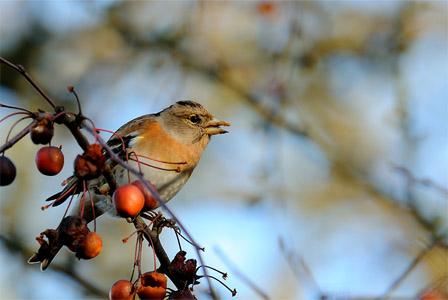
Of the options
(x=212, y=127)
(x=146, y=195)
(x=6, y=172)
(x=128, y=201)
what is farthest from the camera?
(x=212, y=127)

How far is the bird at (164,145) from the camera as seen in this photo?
4352 mm

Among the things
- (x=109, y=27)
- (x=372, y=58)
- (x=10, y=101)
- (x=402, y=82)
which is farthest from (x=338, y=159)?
(x=10, y=101)

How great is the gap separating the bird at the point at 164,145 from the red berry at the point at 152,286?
1581 millimetres

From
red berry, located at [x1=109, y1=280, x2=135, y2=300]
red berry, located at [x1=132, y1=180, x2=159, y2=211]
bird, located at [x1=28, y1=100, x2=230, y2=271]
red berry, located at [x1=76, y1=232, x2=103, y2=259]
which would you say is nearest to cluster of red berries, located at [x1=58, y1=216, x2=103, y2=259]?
red berry, located at [x1=76, y1=232, x2=103, y2=259]

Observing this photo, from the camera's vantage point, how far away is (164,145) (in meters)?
4.71

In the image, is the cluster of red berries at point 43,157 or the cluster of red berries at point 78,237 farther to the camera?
the cluster of red berries at point 78,237

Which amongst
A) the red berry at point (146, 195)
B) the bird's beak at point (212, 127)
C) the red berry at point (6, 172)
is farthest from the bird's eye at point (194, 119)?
the red berry at point (6, 172)

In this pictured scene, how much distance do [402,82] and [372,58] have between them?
319 centimetres

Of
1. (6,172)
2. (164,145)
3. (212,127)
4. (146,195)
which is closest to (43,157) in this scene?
(6,172)

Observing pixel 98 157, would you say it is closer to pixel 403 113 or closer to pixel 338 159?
pixel 403 113

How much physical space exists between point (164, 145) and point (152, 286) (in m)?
2.16

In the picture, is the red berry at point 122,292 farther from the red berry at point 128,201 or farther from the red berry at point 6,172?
the red berry at point 6,172

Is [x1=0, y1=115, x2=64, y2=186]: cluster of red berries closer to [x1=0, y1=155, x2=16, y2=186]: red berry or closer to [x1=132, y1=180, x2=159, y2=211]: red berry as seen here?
[x1=0, y1=155, x2=16, y2=186]: red berry

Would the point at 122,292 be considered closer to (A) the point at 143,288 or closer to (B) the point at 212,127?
(A) the point at 143,288
